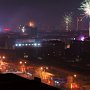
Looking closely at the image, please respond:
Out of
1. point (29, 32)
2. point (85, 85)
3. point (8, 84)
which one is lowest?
point (85, 85)

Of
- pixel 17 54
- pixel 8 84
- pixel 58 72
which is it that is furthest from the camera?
pixel 17 54

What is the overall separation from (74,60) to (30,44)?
150 feet

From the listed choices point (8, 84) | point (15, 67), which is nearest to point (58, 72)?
point (15, 67)

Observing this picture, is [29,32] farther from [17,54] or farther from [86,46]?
[86,46]

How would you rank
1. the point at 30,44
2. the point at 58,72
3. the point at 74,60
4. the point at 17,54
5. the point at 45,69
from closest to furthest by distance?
the point at 58,72, the point at 45,69, the point at 74,60, the point at 17,54, the point at 30,44

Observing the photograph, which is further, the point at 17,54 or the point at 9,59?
the point at 17,54

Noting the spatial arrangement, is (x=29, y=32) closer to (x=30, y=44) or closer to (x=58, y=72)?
(x=30, y=44)

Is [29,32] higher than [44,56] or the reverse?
higher

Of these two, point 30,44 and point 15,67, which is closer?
point 15,67

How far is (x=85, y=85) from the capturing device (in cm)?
4688

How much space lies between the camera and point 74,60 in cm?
7875

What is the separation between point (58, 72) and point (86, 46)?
2853cm

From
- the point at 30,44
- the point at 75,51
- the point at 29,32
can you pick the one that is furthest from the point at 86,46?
the point at 29,32

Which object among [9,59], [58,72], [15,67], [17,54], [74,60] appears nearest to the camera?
[58,72]
